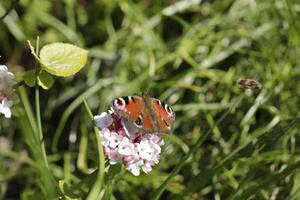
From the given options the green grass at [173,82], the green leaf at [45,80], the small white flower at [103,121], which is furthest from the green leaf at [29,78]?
the green grass at [173,82]

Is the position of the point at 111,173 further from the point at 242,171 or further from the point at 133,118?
the point at 242,171

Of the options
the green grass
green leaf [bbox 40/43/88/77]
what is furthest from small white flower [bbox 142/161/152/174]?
the green grass

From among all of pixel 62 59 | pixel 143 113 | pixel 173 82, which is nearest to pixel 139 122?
pixel 143 113

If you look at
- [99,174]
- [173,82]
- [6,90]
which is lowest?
[99,174]

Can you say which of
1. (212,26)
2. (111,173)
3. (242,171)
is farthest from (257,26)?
(111,173)

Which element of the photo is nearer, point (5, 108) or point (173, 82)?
point (5, 108)

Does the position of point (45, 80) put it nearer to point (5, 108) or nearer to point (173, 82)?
point (5, 108)

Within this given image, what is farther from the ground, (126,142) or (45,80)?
(45,80)
